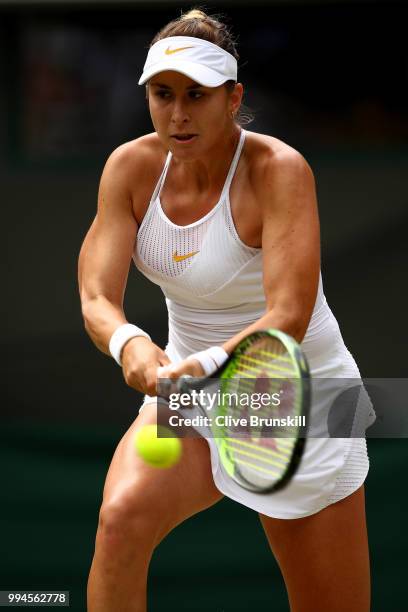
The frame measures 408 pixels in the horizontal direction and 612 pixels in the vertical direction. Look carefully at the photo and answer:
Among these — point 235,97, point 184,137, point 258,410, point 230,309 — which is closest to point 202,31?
point 235,97

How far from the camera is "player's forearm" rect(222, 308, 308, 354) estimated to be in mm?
2650

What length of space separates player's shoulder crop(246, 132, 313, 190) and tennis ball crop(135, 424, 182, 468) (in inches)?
25.5

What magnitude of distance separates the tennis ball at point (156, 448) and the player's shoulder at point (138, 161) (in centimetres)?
65

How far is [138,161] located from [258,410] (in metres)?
0.71

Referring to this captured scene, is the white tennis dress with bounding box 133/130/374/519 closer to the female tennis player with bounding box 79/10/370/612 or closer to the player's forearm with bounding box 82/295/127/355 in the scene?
the female tennis player with bounding box 79/10/370/612

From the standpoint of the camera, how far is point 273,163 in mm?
2824

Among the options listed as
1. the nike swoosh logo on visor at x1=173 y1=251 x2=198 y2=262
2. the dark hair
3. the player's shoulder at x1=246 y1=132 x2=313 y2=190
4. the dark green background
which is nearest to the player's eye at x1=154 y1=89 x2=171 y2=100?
the dark hair

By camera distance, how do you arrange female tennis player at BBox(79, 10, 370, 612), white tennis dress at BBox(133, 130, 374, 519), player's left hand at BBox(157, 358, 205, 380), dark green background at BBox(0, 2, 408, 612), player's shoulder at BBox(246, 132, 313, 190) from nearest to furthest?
player's left hand at BBox(157, 358, 205, 380) → female tennis player at BBox(79, 10, 370, 612) → player's shoulder at BBox(246, 132, 313, 190) → white tennis dress at BBox(133, 130, 374, 519) → dark green background at BBox(0, 2, 408, 612)

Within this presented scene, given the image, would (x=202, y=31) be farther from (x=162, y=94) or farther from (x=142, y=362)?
(x=142, y=362)

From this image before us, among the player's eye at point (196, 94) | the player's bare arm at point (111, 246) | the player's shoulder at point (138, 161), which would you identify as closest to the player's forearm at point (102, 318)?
the player's bare arm at point (111, 246)

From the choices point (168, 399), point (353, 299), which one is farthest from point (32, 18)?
point (168, 399)

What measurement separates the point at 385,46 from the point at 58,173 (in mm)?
1678

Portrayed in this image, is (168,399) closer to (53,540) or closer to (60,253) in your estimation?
(53,540)

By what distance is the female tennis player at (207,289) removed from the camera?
268 centimetres
